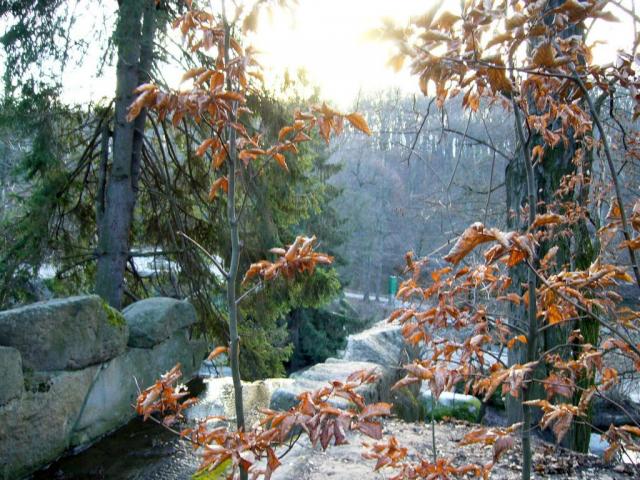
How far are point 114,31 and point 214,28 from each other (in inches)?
153

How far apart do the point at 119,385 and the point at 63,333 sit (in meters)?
0.92

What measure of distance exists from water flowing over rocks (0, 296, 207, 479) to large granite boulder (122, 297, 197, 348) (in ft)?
0.06

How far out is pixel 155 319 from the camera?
5.29 meters

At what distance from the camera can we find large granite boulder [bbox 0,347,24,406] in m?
3.29

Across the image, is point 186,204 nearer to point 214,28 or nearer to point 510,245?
point 214,28

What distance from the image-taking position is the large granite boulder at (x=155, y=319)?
507 centimetres

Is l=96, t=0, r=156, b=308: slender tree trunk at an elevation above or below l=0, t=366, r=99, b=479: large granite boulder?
above

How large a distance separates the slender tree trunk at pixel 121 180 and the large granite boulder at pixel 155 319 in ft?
1.91

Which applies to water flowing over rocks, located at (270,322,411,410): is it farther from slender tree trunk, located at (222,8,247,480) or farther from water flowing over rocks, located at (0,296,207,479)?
slender tree trunk, located at (222,8,247,480)

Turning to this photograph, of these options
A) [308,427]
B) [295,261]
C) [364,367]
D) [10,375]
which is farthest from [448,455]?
[10,375]

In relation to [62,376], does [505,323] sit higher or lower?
higher

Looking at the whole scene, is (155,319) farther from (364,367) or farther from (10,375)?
(364,367)

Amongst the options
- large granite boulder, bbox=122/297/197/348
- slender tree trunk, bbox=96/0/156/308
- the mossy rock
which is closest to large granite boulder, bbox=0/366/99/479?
the mossy rock

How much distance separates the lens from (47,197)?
6113mm
